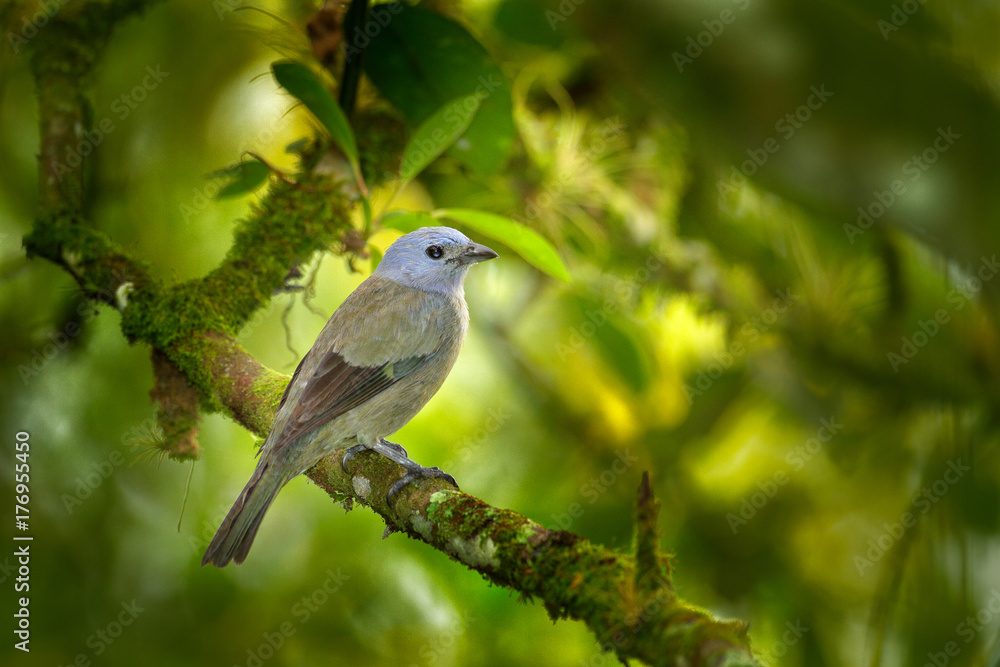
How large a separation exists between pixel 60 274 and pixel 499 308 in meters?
2.00

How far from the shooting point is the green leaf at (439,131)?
2.42 metres

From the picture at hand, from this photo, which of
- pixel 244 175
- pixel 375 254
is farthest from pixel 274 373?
pixel 244 175

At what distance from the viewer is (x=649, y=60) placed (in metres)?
1.66

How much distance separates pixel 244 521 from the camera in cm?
192

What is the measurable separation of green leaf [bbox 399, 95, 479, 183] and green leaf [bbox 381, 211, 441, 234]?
0.48ft

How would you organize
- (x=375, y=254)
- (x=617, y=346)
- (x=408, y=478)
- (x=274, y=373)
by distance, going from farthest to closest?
(x=617, y=346) → (x=375, y=254) → (x=274, y=373) → (x=408, y=478)

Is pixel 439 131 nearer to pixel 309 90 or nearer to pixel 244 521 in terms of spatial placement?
pixel 309 90

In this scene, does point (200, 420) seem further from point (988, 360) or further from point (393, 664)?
point (988, 360)

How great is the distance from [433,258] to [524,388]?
42.4 inches

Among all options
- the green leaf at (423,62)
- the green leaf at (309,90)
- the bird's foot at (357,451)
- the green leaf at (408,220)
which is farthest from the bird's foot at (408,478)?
the green leaf at (423,62)

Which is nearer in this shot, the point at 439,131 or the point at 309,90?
the point at 309,90

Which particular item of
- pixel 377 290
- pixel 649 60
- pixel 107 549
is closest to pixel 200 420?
pixel 377 290

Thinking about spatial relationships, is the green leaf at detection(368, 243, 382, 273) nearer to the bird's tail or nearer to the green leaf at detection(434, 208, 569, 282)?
the green leaf at detection(434, 208, 569, 282)

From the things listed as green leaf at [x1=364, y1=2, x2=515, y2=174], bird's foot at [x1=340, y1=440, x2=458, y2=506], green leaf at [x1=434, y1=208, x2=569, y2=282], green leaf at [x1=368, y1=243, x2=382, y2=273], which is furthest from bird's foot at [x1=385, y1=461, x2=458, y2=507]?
green leaf at [x1=364, y1=2, x2=515, y2=174]
